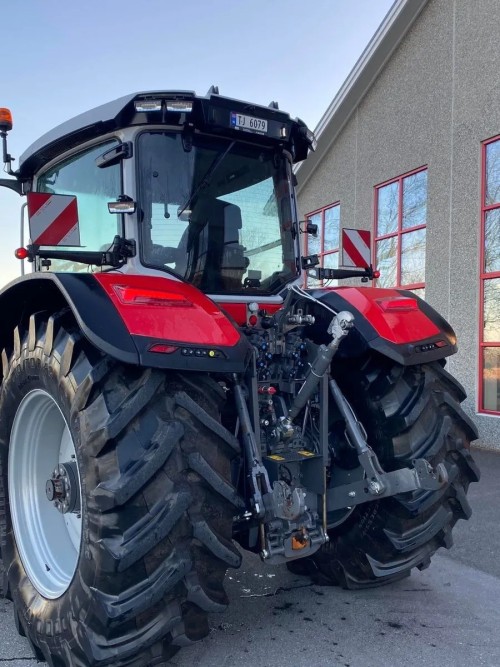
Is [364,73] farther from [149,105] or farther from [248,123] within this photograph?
[149,105]

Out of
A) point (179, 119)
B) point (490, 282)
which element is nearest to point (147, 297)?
point (179, 119)

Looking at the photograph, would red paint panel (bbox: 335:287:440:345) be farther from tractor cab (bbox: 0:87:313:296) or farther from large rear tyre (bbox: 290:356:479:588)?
tractor cab (bbox: 0:87:313:296)

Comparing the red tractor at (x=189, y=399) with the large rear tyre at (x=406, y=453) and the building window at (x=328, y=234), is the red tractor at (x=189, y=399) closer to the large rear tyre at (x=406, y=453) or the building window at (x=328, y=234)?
the large rear tyre at (x=406, y=453)

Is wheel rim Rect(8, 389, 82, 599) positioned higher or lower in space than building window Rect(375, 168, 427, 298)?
lower

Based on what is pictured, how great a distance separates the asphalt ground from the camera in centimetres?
269

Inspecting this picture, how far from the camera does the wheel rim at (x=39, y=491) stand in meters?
2.92

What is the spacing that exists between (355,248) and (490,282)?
4518mm

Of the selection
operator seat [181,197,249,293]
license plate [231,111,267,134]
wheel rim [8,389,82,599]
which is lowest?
wheel rim [8,389,82,599]

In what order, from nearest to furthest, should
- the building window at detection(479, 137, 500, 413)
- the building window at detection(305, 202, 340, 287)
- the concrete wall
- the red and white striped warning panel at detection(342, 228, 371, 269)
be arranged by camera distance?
the red and white striped warning panel at detection(342, 228, 371, 269)
the building window at detection(479, 137, 500, 413)
the concrete wall
the building window at detection(305, 202, 340, 287)

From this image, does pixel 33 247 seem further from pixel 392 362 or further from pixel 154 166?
pixel 392 362

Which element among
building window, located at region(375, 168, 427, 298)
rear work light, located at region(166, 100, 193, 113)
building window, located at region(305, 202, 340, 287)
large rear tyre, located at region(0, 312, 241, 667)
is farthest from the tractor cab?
building window, located at region(305, 202, 340, 287)

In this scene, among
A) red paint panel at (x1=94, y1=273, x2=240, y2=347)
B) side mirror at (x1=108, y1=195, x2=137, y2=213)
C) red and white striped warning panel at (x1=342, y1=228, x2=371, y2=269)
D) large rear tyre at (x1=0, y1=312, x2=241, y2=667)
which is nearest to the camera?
large rear tyre at (x1=0, y1=312, x2=241, y2=667)

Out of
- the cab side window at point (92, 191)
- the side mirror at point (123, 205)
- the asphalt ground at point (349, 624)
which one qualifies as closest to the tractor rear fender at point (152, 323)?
the side mirror at point (123, 205)

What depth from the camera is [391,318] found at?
3039mm
